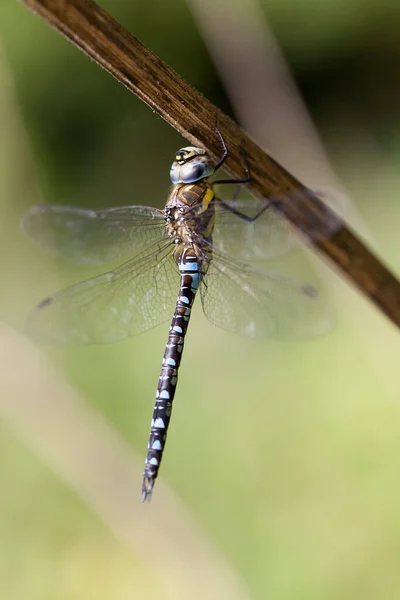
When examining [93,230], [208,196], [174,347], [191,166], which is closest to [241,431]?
[174,347]

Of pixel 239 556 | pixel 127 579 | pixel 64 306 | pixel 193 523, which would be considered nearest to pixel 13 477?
pixel 127 579

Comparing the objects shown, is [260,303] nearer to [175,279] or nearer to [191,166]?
[175,279]

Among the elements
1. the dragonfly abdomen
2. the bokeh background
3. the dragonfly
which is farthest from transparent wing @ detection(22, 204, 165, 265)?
the bokeh background

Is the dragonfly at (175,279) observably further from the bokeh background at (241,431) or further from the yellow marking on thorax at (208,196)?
the bokeh background at (241,431)

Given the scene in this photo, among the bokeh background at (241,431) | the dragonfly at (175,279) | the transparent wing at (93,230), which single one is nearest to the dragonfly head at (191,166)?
the dragonfly at (175,279)

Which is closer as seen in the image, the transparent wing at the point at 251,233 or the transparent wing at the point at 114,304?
the transparent wing at the point at 251,233

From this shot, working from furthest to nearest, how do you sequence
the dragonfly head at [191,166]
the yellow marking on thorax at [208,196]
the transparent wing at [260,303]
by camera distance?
the transparent wing at [260,303] < the yellow marking on thorax at [208,196] < the dragonfly head at [191,166]

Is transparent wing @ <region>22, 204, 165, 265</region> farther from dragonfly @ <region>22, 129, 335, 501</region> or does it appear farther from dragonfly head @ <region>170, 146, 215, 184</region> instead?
dragonfly head @ <region>170, 146, 215, 184</region>

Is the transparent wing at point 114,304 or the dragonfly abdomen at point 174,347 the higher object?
the transparent wing at point 114,304
